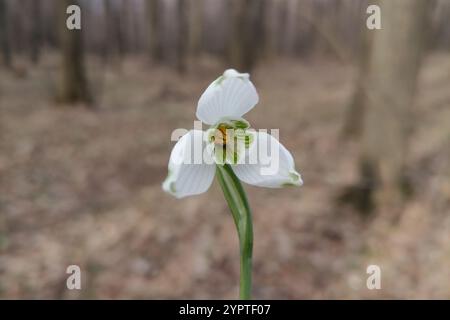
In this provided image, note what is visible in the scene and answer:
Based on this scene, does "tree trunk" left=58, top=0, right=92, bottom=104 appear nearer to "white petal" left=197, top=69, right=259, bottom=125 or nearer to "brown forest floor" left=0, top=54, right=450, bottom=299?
"brown forest floor" left=0, top=54, right=450, bottom=299

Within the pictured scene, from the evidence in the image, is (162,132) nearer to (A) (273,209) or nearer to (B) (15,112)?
(B) (15,112)

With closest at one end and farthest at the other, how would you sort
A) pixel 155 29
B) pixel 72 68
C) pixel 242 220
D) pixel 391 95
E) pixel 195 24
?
pixel 242 220 → pixel 391 95 → pixel 72 68 → pixel 155 29 → pixel 195 24

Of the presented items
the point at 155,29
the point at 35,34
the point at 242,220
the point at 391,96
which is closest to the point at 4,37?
the point at 35,34

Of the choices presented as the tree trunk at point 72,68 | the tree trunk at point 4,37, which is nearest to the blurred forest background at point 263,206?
the tree trunk at point 72,68

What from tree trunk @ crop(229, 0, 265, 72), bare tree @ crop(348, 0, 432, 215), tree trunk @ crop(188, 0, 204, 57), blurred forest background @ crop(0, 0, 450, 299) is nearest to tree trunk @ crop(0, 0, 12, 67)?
blurred forest background @ crop(0, 0, 450, 299)

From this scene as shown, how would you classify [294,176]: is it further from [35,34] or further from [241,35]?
[35,34]

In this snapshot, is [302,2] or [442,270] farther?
[302,2]

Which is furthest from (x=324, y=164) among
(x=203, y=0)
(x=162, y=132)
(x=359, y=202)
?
(x=203, y=0)
